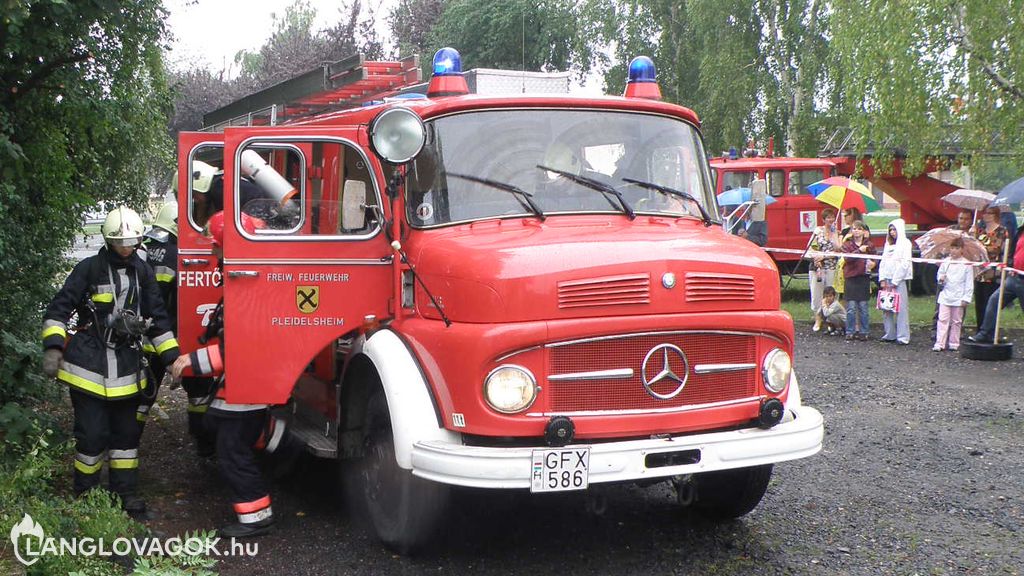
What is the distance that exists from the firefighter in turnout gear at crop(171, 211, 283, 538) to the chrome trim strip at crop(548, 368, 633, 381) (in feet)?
6.17

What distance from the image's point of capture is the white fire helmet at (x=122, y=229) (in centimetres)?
585

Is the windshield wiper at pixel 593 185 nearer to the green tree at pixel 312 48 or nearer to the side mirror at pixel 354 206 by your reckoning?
the side mirror at pixel 354 206

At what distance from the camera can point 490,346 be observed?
457 centimetres

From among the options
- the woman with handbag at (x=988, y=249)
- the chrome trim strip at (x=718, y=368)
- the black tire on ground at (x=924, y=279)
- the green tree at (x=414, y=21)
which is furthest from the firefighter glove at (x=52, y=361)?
the green tree at (x=414, y=21)

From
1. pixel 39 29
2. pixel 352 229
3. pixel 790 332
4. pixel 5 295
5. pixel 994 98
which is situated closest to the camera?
pixel 790 332

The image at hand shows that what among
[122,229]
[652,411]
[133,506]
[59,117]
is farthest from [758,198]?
[59,117]

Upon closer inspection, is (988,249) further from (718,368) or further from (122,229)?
(122,229)

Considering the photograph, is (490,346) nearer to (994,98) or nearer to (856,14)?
(994,98)

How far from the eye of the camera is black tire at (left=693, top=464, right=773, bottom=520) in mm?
5523

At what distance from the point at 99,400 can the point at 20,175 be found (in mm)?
1743

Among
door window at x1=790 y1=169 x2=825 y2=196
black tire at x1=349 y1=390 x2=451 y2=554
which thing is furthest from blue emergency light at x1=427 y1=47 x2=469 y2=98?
door window at x1=790 y1=169 x2=825 y2=196

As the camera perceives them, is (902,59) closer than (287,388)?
No

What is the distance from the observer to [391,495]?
16.9 feet

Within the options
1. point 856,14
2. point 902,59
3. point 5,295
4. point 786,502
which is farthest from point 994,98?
point 5,295
